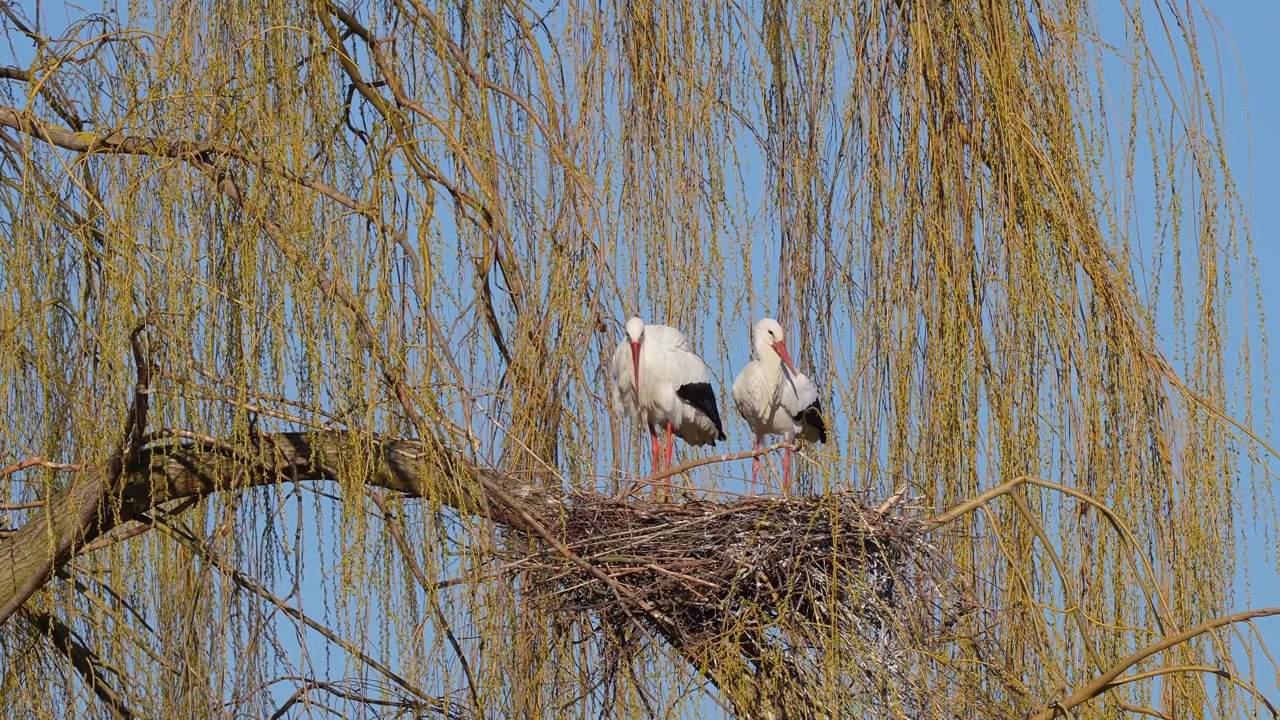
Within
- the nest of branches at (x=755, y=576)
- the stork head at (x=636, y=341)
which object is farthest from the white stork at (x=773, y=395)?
the nest of branches at (x=755, y=576)

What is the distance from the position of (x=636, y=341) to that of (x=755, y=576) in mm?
1698

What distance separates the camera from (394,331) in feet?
10.0

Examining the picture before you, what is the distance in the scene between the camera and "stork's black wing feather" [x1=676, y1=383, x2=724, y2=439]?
5641mm

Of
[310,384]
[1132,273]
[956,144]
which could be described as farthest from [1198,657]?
[310,384]

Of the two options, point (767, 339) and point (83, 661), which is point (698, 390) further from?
point (83, 661)

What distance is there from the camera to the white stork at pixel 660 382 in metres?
5.47

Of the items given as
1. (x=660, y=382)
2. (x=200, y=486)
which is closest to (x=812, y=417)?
(x=660, y=382)

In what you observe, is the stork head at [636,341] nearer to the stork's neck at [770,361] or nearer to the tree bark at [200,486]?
the stork's neck at [770,361]

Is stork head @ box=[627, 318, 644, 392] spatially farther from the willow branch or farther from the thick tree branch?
the willow branch

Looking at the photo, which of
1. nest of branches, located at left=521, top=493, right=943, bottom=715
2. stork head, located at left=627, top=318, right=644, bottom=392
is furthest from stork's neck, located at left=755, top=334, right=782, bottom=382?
nest of branches, located at left=521, top=493, right=943, bottom=715

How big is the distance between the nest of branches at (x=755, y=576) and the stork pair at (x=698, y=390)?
145cm

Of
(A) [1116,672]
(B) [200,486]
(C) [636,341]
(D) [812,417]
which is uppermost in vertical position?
(C) [636,341]

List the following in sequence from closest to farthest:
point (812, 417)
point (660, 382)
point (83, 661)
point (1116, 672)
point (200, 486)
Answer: point (1116, 672), point (200, 486), point (83, 661), point (660, 382), point (812, 417)

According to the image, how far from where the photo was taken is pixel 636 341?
532 centimetres
